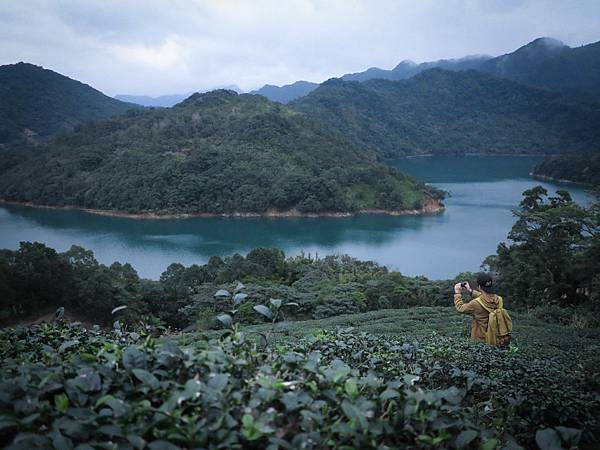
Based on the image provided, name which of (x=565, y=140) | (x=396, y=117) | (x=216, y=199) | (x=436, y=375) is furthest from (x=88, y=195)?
(x=565, y=140)

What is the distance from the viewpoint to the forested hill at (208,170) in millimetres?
41906

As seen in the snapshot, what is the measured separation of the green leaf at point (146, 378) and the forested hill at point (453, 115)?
78.3m

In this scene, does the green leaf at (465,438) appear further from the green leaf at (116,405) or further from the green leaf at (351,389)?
the green leaf at (116,405)

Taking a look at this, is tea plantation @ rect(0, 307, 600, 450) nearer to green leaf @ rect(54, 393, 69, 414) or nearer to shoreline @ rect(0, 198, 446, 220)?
green leaf @ rect(54, 393, 69, 414)

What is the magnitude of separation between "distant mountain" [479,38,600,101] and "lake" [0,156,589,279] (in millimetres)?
112255

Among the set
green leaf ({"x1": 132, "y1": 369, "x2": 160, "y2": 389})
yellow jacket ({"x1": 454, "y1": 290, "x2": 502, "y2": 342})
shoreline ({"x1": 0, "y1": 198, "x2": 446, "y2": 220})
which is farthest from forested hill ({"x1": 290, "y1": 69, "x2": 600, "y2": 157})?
green leaf ({"x1": 132, "y1": 369, "x2": 160, "y2": 389})

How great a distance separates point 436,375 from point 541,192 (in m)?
14.3

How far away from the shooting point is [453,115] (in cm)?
10762

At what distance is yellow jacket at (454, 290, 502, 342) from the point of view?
13.5ft

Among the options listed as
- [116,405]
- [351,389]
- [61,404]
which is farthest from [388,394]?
[61,404]

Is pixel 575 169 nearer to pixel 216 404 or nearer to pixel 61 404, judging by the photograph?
pixel 216 404

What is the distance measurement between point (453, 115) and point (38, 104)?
8850 cm

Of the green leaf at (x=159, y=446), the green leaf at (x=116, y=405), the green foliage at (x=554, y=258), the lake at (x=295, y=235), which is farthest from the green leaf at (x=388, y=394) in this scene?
the lake at (x=295, y=235)

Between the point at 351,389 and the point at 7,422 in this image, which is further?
the point at 351,389
